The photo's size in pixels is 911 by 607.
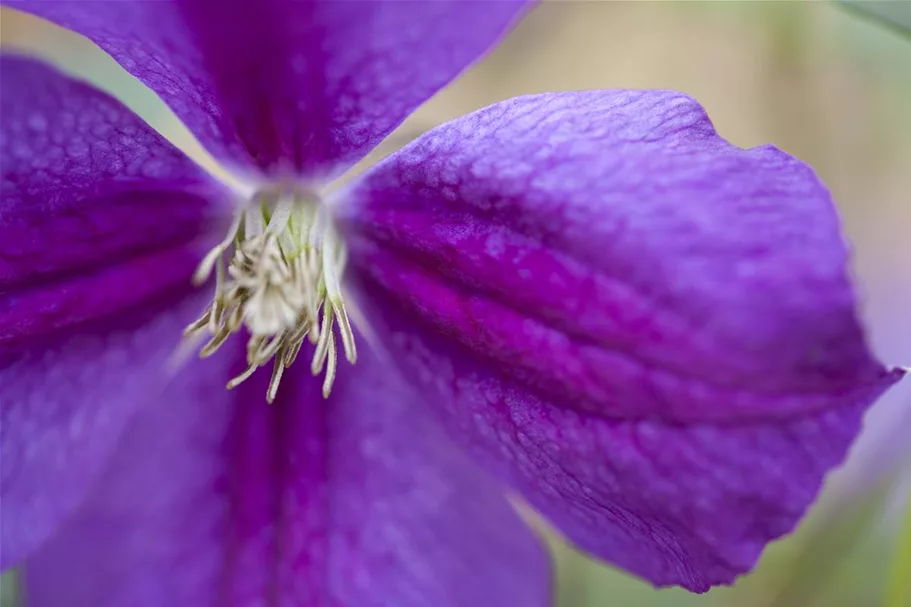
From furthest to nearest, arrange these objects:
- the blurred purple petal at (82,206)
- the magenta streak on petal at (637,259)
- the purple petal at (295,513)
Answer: the purple petal at (295,513)
the blurred purple petal at (82,206)
the magenta streak on petal at (637,259)

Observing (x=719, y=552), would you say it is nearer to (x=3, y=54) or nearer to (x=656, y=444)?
(x=656, y=444)

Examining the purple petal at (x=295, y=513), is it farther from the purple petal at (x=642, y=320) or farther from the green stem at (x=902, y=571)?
the green stem at (x=902, y=571)

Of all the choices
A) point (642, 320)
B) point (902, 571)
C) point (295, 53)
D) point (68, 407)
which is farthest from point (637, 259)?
point (68, 407)

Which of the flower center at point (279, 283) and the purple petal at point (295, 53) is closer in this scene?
the purple petal at point (295, 53)

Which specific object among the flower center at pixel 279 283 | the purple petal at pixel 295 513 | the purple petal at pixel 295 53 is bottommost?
the purple petal at pixel 295 513

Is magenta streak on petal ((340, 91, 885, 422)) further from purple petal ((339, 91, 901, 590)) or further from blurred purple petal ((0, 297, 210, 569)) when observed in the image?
blurred purple petal ((0, 297, 210, 569))

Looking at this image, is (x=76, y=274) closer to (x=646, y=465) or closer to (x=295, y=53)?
(x=295, y=53)

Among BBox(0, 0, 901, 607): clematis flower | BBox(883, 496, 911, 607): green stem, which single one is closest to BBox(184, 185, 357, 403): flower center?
BBox(0, 0, 901, 607): clematis flower

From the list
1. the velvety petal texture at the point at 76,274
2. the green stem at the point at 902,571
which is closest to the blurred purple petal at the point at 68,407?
the velvety petal texture at the point at 76,274

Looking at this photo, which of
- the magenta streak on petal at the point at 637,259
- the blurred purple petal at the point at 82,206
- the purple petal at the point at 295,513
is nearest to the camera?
the magenta streak on petal at the point at 637,259
